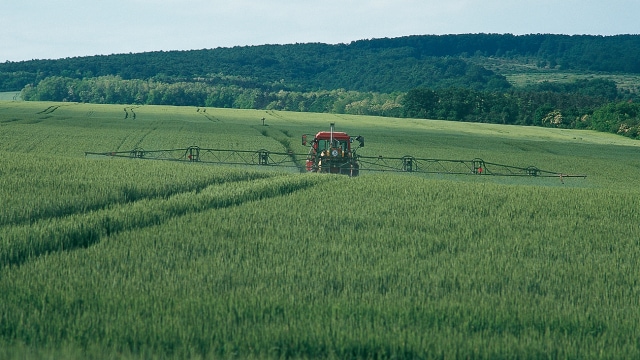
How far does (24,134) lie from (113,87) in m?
80.7

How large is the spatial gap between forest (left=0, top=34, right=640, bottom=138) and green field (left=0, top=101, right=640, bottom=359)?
67.4 m

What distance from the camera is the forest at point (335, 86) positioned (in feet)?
330

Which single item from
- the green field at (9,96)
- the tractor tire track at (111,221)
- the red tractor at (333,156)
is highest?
the tractor tire track at (111,221)

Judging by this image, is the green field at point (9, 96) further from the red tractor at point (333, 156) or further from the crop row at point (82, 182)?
the crop row at point (82, 182)

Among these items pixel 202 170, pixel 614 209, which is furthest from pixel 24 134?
pixel 614 209

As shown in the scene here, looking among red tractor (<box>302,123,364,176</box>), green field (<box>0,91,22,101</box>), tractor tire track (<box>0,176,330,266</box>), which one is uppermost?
tractor tire track (<box>0,176,330,266</box>)

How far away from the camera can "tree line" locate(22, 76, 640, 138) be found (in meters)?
95.2

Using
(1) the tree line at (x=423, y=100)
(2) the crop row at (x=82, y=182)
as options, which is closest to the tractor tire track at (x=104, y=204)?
(2) the crop row at (x=82, y=182)

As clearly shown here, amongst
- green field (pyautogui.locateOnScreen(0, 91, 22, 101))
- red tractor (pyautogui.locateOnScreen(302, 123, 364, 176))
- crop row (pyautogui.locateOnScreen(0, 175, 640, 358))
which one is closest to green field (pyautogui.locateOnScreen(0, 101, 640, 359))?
crop row (pyautogui.locateOnScreen(0, 175, 640, 358))

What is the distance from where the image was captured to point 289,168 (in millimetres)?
31250

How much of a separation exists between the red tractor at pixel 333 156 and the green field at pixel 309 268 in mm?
6785

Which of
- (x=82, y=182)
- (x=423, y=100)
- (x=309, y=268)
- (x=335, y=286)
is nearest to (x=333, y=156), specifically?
(x=82, y=182)

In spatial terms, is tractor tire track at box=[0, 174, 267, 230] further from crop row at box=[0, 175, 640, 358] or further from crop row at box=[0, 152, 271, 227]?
crop row at box=[0, 175, 640, 358]

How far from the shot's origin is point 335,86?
179625 millimetres
